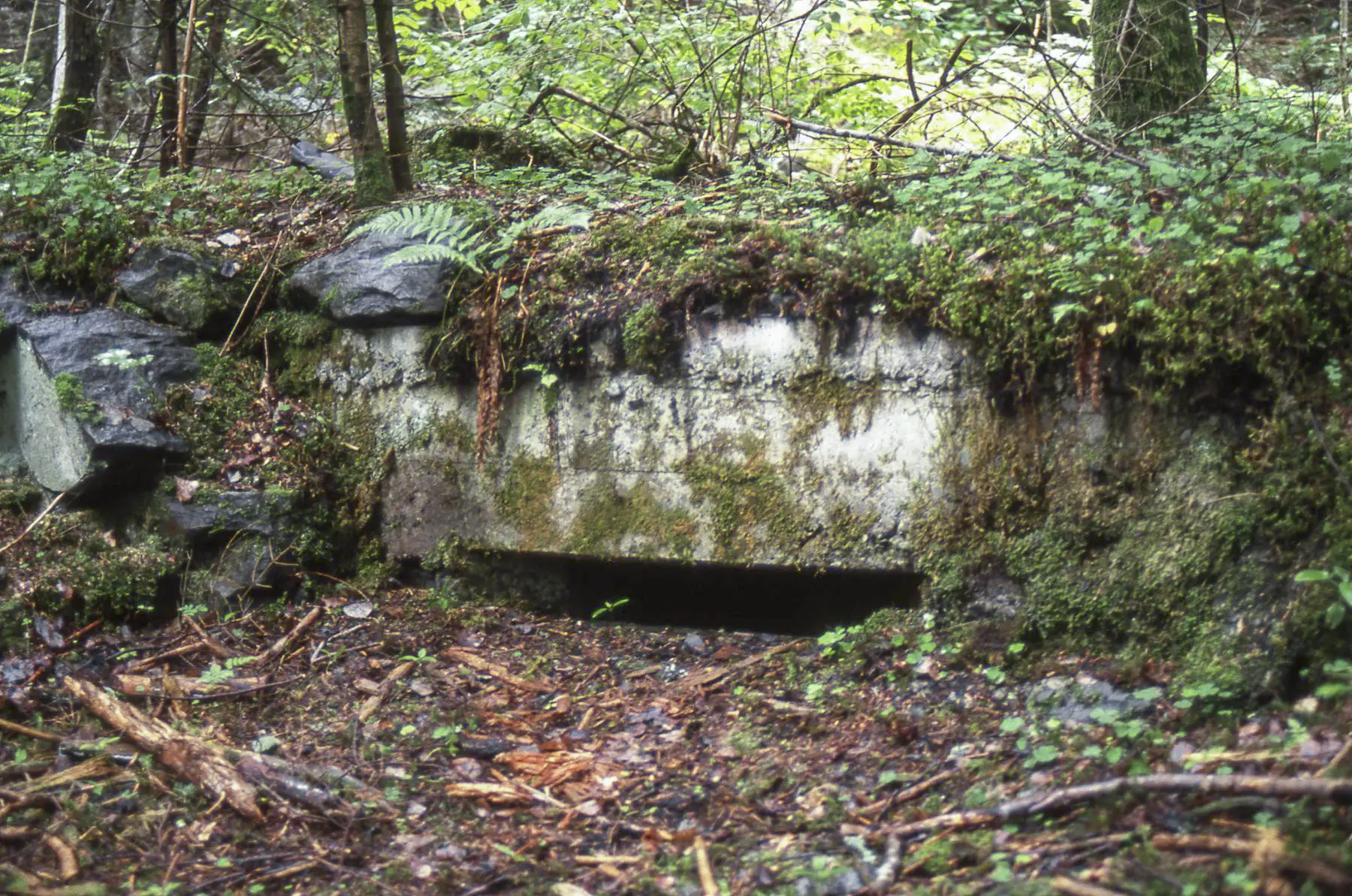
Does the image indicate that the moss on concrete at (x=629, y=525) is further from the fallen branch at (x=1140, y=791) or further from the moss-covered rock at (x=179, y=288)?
the moss-covered rock at (x=179, y=288)

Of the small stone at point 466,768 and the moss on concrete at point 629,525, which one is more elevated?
the moss on concrete at point 629,525

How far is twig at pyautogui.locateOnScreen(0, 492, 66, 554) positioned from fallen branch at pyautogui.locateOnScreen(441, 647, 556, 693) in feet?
6.81

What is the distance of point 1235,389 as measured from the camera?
3.64 m

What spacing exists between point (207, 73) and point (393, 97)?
3.17m

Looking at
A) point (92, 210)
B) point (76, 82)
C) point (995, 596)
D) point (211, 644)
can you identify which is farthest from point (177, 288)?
point (995, 596)

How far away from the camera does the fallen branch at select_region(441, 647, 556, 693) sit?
4246mm

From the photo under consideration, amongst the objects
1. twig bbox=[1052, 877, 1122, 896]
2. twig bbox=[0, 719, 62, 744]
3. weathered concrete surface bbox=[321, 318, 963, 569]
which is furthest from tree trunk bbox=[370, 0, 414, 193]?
twig bbox=[1052, 877, 1122, 896]

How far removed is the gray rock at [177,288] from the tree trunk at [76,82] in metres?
2.50

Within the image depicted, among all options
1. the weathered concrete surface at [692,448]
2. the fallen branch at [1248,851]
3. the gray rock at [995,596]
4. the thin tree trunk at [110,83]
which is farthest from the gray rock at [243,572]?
the thin tree trunk at [110,83]

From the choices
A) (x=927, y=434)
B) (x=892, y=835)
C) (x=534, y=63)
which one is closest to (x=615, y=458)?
(x=927, y=434)

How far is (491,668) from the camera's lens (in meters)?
4.41

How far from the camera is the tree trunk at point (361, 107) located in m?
5.54

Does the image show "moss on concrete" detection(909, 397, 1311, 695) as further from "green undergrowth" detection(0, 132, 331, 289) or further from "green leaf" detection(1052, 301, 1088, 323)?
"green undergrowth" detection(0, 132, 331, 289)

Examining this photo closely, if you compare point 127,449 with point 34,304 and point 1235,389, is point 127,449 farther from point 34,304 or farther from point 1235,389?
point 1235,389
